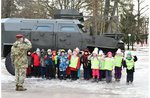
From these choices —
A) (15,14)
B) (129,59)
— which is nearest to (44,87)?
(129,59)

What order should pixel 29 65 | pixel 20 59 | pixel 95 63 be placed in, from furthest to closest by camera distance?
pixel 29 65
pixel 95 63
pixel 20 59

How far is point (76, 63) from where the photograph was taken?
42.3 feet

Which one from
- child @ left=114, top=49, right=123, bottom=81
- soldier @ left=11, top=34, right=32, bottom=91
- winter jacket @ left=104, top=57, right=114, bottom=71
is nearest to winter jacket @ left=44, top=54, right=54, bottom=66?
winter jacket @ left=104, top=57, right=114, bottom=71

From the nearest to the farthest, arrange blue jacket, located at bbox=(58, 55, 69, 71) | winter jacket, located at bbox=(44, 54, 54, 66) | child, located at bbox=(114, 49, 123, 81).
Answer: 1. child, located at bbox=(114, 49, 123, 81)
2. blue jacket, located at bbox=(58, 55, 69, 71)
3. winter jacket, located at bbox=(44, 54, 54, 66)

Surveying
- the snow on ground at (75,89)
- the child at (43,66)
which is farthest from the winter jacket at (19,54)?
the child at (43,66)

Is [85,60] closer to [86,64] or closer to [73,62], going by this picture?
[86,64]

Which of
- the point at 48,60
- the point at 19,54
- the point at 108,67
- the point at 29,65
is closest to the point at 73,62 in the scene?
the point at 48,60

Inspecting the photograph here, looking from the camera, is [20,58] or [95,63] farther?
[95,63]

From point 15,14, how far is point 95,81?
2476 centimetres

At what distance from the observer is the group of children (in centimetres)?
1267

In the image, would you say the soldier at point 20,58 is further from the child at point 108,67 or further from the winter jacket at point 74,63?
the child at point 108,67

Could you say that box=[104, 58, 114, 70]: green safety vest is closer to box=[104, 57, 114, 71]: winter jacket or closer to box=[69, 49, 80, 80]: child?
box=[104, 57, 114, 71]: winter jacket

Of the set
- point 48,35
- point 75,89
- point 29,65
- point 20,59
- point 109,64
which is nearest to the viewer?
point 20,59

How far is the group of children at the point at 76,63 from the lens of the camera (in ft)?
41.6
